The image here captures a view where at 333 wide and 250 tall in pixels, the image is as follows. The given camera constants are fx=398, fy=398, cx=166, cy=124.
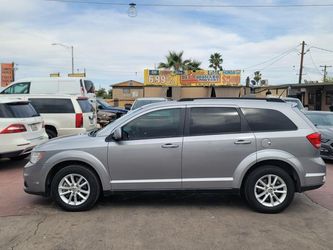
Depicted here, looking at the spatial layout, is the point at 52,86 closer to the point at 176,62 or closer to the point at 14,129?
the point at 14,129

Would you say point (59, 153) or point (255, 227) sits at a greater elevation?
point (59, 153)

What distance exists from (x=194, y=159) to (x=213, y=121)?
0.65m

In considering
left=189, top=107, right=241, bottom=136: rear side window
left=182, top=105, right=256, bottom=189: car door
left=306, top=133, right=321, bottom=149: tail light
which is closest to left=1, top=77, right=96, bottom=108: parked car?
left=189, top=107, right=241, bottom=136: rear side window

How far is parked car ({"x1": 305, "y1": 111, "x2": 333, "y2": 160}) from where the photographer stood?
10414 millimetres

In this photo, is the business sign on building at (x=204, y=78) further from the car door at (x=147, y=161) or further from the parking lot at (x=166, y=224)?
the car door at (x=147, y=161)

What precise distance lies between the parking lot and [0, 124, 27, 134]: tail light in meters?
2.45

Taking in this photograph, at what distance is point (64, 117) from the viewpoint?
1205 centimetres

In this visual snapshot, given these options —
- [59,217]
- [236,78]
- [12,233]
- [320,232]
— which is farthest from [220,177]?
[236,78]

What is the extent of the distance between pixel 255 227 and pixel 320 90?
105 ft

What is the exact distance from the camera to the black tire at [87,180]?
19.3 ft

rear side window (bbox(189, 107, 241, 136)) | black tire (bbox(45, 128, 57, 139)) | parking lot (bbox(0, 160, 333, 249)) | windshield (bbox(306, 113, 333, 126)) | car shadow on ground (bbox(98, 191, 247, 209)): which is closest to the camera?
parking lot (bbox(0, 160, 333, 249))

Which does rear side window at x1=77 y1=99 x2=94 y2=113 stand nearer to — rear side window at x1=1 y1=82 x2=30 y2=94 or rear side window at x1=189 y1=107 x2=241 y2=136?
rear side window at x1=1 y1=82 x2=30 y2=94

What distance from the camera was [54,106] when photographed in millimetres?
12156

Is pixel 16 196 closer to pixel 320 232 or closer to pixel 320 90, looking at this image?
pixel 320 232
